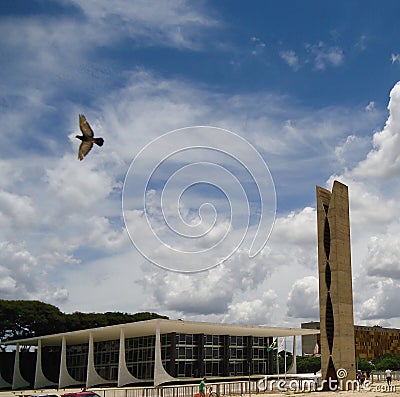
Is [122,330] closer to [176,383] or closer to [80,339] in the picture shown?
[176,383]

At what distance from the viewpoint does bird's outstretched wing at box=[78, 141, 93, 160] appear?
614 inches

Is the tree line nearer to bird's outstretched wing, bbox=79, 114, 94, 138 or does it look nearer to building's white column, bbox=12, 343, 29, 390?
building's white column, bbox=12, 343, 29, 390

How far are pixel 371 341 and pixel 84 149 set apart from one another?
109 m

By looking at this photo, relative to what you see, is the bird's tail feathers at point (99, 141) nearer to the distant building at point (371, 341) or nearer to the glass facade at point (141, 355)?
the glass facade at point (141, 355)

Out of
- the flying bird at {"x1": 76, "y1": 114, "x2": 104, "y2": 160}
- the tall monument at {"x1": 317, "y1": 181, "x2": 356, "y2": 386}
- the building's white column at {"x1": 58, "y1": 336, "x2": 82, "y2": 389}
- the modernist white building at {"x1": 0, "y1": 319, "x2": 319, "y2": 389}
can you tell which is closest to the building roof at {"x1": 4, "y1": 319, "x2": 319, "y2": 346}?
the modernist white building at {"x1": 0, "y1": 319, "x2": 319, "y2": 389}

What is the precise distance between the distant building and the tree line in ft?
154

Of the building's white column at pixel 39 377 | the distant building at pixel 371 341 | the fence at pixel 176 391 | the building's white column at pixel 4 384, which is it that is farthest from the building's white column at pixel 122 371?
the distant building at pixel 371 341

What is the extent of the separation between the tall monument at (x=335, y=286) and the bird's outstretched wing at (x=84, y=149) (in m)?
32.7

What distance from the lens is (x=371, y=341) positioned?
114750 millimetres

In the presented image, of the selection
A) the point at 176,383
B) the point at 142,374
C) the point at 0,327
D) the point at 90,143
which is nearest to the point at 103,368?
the point at 142,374

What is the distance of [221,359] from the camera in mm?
56906

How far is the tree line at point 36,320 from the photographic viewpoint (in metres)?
79.0

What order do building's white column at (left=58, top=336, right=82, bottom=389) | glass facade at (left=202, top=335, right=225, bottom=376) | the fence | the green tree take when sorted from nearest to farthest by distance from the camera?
the fence → glass facade at (left=202, top=335, right=225, bottom=376) → building's white column at (left=58, top=336, right=82, bottom=389) → the green tree

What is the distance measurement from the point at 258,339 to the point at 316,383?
746 inches
